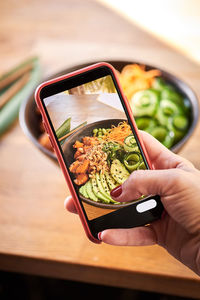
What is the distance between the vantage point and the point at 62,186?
799 millimetres

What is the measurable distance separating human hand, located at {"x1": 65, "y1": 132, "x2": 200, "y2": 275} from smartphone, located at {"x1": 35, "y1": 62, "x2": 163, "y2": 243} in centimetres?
2

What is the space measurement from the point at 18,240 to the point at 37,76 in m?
0.52

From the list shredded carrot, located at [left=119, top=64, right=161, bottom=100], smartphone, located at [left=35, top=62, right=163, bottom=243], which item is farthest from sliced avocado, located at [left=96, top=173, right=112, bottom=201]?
shredded carrot, located at [left=119, top=64, right=161, bottom=100]

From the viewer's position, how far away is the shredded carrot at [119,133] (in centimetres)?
58

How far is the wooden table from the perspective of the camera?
0.67 meters

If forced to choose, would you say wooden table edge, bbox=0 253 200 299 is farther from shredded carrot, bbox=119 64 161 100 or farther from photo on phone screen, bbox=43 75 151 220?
shredded carrot, bbox=119 64 161 100

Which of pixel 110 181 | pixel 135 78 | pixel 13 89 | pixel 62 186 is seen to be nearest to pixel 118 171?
pixel 110 181

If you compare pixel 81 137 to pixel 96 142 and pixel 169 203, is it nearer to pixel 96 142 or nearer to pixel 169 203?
pixel 96 142

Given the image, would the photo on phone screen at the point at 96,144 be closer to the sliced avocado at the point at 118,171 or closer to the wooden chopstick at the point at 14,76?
the sliced avocado at the point at 118,171

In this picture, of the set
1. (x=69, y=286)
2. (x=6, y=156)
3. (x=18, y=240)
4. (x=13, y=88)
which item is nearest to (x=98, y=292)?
(x=69, y=286)

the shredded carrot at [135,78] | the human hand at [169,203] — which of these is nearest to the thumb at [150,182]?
the human hand at [169,203]

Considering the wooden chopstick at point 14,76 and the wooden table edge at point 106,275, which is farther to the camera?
the wooden chopstick at point 14,76

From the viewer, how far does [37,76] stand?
99 cm

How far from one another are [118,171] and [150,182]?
0.07m
